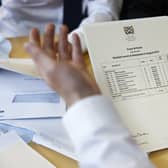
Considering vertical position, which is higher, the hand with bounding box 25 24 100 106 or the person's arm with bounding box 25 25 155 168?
the hand with bounding box 25 24 100 106

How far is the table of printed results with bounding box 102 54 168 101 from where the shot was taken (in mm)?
672

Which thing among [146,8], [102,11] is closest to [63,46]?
[102,11]

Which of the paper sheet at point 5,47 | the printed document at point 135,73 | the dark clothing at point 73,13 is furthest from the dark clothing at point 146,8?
the printed document at point 135,73

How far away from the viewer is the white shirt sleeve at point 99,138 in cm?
49

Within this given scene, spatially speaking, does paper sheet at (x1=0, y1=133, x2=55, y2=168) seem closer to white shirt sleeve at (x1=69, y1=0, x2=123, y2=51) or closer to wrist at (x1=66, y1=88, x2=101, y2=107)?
wrist at (x1=66, y1=88, x2=101, y2=107)

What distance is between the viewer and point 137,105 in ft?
2.19

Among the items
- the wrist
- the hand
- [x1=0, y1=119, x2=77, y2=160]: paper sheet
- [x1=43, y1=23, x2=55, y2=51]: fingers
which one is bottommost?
[x1=0, y1=119, x2=77, y2=160]: paper sheet

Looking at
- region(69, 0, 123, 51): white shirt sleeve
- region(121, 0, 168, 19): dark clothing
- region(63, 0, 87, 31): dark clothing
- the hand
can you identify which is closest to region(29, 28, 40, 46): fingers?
the hand

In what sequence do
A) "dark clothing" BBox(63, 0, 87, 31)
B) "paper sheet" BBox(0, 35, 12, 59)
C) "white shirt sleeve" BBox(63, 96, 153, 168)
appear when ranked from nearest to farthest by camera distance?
"white shirt sleeve" BBox(63, 96, 153, 168) < "paper sheet" BBox(0, 35, 12, 59) < "dark clothing" BBox(63, 0, 87, 31)

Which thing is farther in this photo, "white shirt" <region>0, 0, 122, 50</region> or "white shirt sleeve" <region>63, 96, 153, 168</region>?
"white shirt" <region>0, 0, 122, 50</region>

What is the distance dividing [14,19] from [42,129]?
795 mm

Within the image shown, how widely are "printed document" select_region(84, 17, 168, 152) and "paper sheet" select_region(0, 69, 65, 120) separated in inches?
4.9

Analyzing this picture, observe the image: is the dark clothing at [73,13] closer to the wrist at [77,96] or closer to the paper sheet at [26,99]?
the paper sheet at [26,99]

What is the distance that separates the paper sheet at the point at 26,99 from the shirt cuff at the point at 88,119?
0.17 meters
